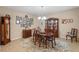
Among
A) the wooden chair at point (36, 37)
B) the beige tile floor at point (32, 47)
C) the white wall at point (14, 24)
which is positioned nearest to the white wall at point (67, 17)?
the beige tile floor at point (32, 47)

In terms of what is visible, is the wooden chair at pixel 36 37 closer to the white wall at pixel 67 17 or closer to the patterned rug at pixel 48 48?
the patterned rug at pixel 48 48

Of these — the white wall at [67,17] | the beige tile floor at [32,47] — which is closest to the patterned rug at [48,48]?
the beige tile floor at [32,47]

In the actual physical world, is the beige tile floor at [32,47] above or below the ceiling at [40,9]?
below

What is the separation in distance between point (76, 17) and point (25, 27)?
1111mm

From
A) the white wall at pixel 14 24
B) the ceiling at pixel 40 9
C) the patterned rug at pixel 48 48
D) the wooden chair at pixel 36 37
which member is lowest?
the patterned rug at pixel 48 48

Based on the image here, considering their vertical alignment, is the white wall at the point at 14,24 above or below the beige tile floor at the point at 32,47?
above

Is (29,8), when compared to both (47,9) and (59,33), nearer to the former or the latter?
(47,9)

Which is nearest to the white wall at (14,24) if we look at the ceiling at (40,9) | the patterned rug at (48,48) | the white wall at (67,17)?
the ceiling at (40,9)

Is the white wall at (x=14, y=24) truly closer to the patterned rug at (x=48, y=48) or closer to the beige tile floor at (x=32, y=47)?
the beige tile floor at (x=32, y=47)

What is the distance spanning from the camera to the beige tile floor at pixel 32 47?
9.96ft

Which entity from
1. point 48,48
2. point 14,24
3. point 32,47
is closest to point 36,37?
point 32,47

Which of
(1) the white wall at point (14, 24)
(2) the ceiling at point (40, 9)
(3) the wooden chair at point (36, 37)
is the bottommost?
(3) the wooden chair at point (36, 37)
